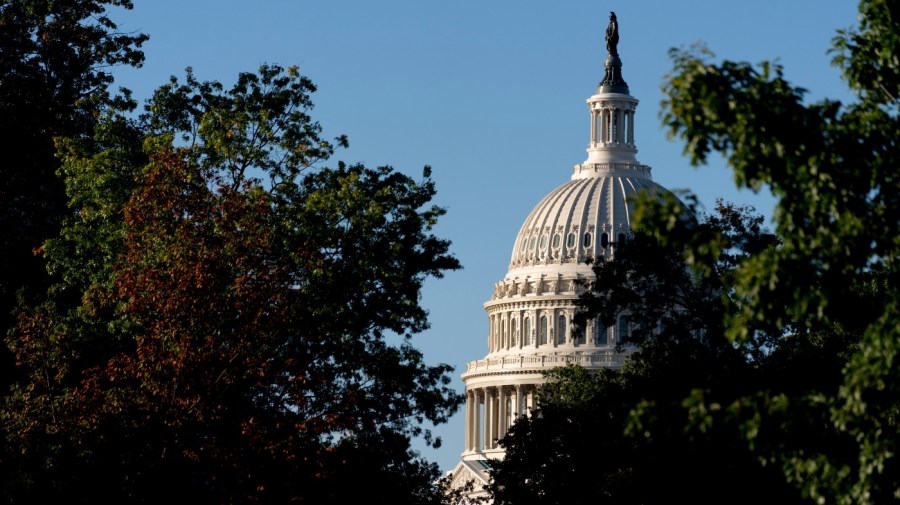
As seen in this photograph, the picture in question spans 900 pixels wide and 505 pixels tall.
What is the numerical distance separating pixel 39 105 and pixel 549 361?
12965 centimetres

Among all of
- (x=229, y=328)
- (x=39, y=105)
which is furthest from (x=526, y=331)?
(x=229, y=328)

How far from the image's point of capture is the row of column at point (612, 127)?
7781 inches

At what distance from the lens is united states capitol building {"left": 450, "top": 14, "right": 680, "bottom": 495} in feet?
601

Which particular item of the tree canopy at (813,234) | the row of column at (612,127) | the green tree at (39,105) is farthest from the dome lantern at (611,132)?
the tree canopy at (813,234)

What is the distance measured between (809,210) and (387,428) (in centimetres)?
2654

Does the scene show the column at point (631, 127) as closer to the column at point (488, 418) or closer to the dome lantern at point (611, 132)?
the dome lantern at point (611, 132)

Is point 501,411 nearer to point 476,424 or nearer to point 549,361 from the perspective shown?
point 476,424

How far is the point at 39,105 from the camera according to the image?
179 feet

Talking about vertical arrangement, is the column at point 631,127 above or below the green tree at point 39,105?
above

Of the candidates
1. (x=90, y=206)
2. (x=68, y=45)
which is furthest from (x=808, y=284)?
(x=68, y=45)

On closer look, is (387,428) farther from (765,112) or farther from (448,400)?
(765,112)

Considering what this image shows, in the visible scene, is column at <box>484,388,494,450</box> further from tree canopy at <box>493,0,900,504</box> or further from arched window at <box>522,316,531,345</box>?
tree canopy at <box>493,0,900,504</box>

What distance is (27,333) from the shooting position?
44469 millimetres

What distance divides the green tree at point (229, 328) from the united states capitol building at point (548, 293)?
5014 inches
